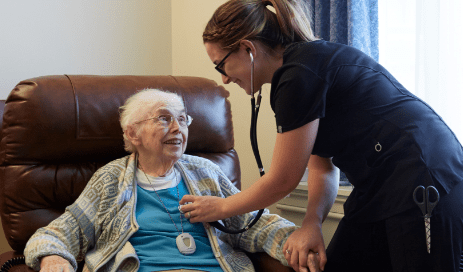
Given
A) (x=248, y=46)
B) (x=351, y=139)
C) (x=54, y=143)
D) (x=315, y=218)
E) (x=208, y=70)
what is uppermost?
(x=248, y=46)

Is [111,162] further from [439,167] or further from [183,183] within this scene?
[439,167]

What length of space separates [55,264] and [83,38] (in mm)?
1747

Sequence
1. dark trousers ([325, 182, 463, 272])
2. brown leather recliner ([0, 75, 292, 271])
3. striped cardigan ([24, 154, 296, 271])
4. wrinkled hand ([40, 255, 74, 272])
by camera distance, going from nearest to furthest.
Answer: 1. dark trousers ([325, 182, 463, 272])
2. wrinkled hand ([40, 255, 74, 272])
3. striped cardigan ([24, 154, 296, 271])
4. brown leather recliner ([0, 75, 292, 271])

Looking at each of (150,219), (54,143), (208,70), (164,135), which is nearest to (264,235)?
(150,219)

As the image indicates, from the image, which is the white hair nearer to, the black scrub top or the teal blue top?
the teal blue top

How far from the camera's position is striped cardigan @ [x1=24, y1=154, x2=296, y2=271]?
1.37 m

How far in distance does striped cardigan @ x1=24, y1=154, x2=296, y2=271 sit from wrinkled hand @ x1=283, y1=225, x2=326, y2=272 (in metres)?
0.17

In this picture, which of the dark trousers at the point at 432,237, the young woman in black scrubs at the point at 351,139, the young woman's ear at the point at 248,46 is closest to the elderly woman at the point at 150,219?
the young woman in black scrubs at the point at 351,139

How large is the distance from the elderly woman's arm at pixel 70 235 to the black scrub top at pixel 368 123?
0.79 metres

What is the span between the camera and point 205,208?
1321mm

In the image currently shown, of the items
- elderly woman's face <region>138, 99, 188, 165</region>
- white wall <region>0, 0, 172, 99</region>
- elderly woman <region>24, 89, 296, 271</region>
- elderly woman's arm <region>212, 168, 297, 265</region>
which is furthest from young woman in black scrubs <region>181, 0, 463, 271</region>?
white wall <region>0, 0, 172, 99</region>

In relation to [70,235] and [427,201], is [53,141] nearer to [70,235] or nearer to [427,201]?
[70,235]

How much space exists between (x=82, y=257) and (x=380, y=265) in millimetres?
967

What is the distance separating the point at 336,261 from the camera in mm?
1262
